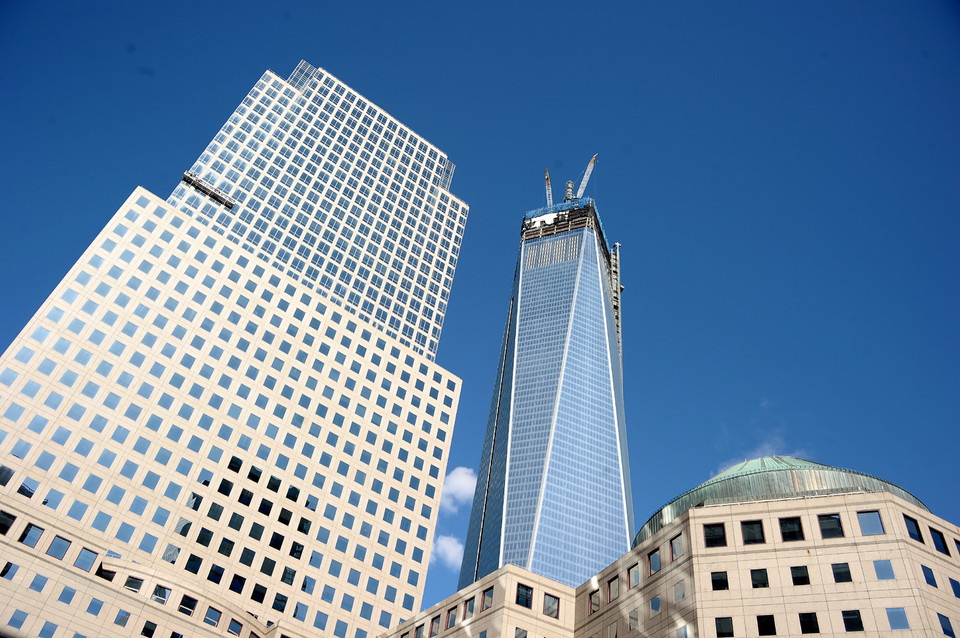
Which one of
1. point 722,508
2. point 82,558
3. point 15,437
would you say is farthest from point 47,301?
point 722,508

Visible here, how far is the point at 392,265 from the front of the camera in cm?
14388

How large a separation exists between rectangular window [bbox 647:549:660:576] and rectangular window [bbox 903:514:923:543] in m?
19.2

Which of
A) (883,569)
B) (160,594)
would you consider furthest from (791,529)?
(160,594)

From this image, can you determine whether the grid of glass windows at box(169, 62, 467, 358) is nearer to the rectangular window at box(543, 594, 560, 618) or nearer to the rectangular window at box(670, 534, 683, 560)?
the rectangular window at box(543, 594, 560, 618)

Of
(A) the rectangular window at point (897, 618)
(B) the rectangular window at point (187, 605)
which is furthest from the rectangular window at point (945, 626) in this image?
(B) the rectangular window at point (187, 605)

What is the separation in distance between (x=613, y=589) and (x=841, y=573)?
19142 mm

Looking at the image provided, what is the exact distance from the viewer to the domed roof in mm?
64062

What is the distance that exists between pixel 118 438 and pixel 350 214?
6788cm

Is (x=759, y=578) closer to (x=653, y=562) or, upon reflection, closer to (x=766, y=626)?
(x=766, y=626)

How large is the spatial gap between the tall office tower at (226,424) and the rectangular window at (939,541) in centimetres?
Answer: 6310

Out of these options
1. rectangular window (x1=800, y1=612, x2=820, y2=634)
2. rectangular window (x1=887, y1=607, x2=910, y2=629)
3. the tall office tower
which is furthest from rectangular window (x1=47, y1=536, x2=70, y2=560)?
rectangular window (x1=887, y1=607, x2=910, y2=629)

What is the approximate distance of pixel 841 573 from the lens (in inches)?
2179

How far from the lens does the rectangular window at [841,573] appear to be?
54.9 meters

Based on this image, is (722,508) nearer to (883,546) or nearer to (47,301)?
(883,546)
